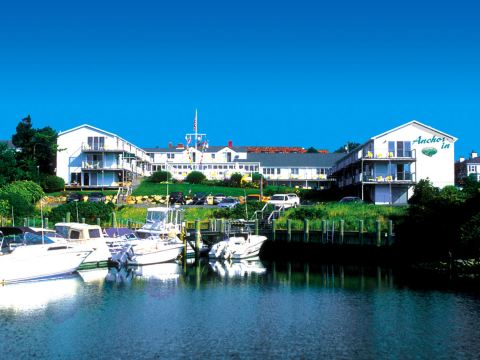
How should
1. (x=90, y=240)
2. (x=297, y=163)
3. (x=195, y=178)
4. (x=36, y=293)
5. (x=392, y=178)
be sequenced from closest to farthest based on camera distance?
(x=36, y=293), (x=90, y=240), (x=392, y=178), (x=195, y=178), (x=297, y=163)

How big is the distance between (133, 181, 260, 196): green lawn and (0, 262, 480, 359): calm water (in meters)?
46.2

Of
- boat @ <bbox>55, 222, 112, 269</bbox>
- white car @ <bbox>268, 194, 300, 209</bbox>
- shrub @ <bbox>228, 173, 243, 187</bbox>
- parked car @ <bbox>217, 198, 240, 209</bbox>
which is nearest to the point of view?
boat @ <bbox>55, 222, 112, 269</bbox>

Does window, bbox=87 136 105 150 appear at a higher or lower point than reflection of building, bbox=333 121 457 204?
higher

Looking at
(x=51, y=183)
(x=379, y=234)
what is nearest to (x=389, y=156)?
(x=379, y=234)

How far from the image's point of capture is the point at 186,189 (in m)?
93.6

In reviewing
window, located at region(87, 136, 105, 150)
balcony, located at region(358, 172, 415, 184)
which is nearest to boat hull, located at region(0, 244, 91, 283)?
balcony, located at region(358, 172, 415, 184)

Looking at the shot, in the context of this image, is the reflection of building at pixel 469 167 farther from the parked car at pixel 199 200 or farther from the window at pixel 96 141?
the window at pixel 96 141

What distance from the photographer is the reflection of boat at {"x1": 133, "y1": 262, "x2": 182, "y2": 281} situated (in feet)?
138

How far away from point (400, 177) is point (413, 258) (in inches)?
1192

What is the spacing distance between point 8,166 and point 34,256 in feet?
169

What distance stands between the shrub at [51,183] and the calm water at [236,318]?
47878 mm

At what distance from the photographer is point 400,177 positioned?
3009 inches

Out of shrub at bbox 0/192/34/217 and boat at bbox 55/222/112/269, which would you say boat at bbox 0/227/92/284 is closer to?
boat at bbox 55/222/112/269

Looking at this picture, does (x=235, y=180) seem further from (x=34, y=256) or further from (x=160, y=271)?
(x=34, y=256)
